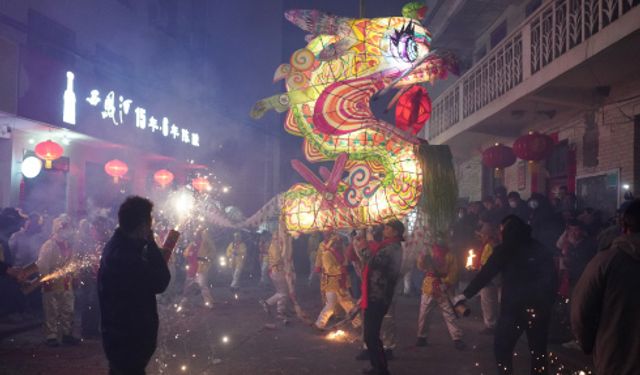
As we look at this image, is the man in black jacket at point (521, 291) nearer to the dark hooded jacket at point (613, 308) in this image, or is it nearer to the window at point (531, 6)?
the dark hooded jacket at point (613, 308)

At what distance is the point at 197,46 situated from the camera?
73.7ft

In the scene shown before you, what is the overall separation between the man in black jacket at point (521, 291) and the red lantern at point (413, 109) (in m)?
2.30

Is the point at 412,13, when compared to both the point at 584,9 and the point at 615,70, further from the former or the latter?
the point at 615,70

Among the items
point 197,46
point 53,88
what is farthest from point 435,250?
point 197,46

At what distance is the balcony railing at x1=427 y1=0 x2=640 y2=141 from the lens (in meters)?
7.55

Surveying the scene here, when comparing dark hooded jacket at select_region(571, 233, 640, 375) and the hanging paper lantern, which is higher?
the hanging paper lantern

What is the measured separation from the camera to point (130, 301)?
3.53 metres

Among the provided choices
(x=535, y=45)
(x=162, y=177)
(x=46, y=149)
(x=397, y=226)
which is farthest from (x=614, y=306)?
(x=162, y=177)

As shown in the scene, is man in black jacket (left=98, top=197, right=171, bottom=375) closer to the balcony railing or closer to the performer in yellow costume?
the performer in yellow costume

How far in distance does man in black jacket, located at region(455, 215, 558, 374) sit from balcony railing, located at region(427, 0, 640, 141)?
3827 mm

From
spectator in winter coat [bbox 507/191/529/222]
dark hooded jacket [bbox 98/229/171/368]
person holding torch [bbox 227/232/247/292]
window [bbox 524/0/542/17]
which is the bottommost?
person holding torch [bbox 227/232/247/292]

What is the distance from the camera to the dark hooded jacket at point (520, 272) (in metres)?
5.09

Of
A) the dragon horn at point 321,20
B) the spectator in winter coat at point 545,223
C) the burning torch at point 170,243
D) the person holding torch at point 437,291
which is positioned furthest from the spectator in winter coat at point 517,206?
the burning torch at point 170,243

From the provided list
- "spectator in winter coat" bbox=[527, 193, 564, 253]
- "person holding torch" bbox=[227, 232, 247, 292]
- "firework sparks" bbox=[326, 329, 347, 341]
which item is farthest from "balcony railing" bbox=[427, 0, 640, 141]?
"person holding torch" bbox=[227, 232, 247, 292]
